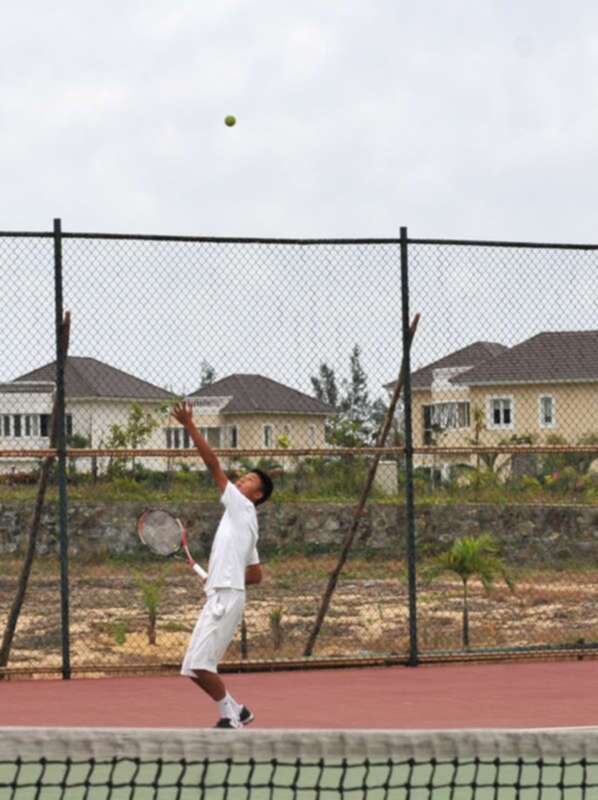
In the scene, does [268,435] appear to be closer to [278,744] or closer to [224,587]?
[224,587]

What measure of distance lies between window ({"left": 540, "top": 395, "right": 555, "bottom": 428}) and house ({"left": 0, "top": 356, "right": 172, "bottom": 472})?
10.3m

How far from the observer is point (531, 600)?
70.2ft

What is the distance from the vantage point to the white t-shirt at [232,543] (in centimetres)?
880

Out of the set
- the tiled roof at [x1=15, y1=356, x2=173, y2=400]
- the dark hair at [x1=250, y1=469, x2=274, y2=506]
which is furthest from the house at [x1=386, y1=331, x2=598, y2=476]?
the dark hair at [x1=250, y1=469, x2=274, y2=506]

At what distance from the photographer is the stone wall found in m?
24.8

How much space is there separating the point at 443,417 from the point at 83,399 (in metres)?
6.05

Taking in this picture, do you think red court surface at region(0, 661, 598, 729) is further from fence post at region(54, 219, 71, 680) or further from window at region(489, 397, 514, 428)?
window at region(489, 397, 514, 428)

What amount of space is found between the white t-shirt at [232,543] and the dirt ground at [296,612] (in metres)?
3.33

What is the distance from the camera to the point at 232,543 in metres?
8.80

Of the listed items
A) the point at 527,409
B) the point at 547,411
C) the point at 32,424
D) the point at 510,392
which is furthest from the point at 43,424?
the point at 547,411

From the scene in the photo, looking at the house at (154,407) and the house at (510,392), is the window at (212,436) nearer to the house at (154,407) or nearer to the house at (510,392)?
the house at (154,407)

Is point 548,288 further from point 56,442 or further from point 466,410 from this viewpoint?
point 466,410

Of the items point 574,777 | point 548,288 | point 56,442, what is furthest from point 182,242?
point 574,777

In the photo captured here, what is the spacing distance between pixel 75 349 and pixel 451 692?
319 cm
